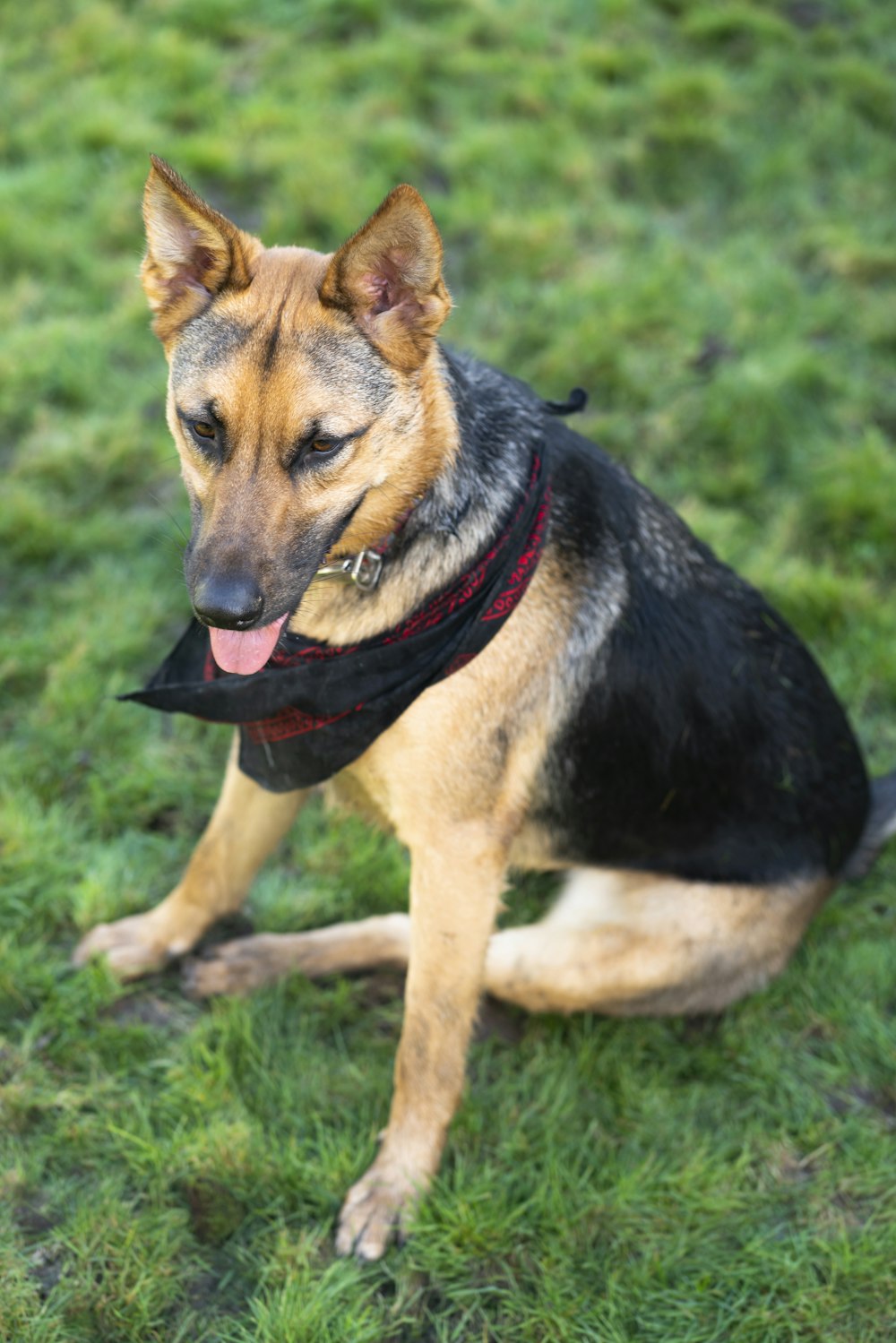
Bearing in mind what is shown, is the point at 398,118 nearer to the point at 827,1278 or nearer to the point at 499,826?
the point at 499,826

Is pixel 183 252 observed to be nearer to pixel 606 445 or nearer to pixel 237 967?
pixel 237 967

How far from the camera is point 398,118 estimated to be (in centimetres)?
652

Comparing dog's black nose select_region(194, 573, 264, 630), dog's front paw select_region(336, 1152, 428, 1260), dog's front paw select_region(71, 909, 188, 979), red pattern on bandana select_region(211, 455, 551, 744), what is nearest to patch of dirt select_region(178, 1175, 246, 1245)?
dog's front paw select_region(336, 1152, 428, 1260)

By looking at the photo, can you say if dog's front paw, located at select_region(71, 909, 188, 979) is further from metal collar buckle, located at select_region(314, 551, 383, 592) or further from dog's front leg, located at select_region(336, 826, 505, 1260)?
metal collar buckle, located at select_region(314, 551, 383, 592)

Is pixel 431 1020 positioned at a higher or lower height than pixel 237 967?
higher

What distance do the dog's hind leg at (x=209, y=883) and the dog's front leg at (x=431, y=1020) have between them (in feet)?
2.24

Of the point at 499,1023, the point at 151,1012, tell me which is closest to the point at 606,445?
the point at 499,1023

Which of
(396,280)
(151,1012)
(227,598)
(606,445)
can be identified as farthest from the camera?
(606,445)

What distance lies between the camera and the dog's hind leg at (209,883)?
11.5 ft

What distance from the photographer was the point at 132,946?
3553mm

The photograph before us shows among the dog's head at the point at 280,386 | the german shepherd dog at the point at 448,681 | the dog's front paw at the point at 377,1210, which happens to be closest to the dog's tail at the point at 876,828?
the german shepherd dog at the point at 448,681

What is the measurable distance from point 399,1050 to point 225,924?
913mm

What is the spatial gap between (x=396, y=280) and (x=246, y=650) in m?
0.93

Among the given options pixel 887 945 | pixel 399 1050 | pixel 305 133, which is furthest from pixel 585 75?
pixel 399 1050
